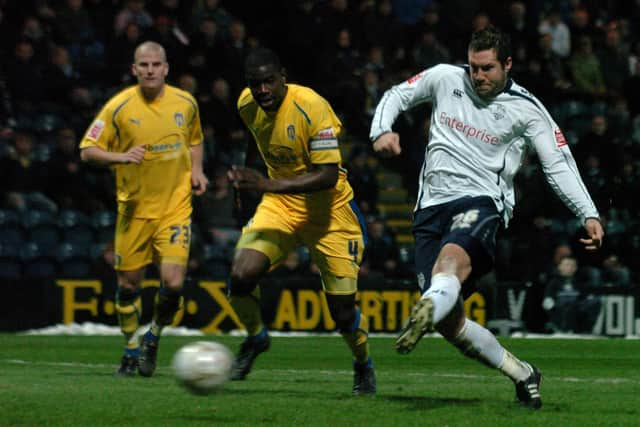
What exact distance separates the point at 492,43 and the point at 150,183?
3.87 m

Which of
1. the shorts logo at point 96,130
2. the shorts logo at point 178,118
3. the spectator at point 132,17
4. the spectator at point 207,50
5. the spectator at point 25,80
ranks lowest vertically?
the shorts logo at point 96,130

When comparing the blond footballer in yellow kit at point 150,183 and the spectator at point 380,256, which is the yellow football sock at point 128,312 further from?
the spectator at point 380,256

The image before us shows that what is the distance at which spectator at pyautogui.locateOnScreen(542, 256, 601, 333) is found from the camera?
17297mm

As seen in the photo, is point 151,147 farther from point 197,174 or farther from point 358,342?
point 358,342

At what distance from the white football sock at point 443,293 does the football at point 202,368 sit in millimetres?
1187

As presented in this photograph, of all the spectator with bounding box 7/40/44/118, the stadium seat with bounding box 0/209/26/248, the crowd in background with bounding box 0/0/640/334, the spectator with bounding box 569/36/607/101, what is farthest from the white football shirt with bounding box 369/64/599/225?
the spectator with bounding box 569/36/607/101

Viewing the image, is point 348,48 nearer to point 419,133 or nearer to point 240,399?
point 419,133

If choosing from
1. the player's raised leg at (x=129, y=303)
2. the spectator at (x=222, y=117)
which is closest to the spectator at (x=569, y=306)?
the spectator at (x=222, y=117)

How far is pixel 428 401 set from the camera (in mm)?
8242

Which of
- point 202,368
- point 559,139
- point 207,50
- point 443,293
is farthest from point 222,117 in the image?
point 443,293

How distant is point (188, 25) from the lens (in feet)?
68.8

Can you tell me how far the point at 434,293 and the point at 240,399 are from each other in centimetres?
183

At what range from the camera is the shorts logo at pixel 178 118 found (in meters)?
10.7

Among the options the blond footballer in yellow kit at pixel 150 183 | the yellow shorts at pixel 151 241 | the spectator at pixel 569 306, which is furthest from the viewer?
the spectator at pixel 569 306
